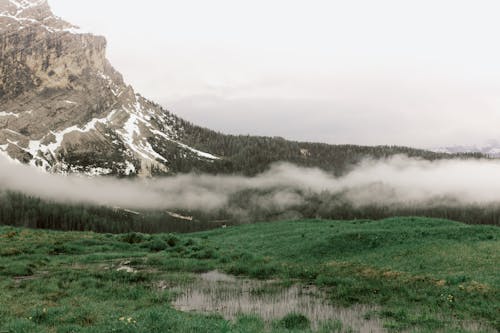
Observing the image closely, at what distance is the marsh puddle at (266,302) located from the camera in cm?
2041

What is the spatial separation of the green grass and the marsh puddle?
110 cm

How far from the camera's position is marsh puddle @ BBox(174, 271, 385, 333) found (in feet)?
66.9

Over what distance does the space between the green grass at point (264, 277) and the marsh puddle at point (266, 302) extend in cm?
110

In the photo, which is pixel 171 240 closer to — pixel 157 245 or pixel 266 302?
pixel 157 245

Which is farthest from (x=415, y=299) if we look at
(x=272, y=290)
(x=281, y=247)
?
(x=281, y=247)

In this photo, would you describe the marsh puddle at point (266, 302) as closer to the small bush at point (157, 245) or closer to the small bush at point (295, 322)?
the small bush at point (295, 322)

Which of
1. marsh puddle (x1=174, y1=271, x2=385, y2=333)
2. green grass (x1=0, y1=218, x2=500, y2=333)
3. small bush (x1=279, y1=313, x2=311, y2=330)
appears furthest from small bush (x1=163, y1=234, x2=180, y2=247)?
small bush (x1=279, y1=313, x2=311, y2=330)

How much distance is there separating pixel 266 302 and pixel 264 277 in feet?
27.0

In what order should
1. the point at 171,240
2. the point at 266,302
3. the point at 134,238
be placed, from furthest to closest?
the point at 134,238 → the point at 171,240 → the point at 266,302

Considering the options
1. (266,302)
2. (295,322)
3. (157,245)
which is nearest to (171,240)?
(157,245)

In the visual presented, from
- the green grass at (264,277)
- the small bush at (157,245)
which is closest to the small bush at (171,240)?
the green grass at (264,277)

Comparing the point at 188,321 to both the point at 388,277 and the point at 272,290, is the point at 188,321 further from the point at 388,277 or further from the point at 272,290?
the point at 388,277

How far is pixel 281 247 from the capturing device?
1885 inches

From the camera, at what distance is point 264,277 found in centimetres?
3212
